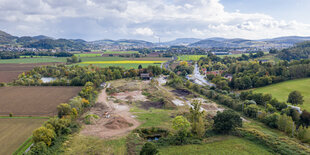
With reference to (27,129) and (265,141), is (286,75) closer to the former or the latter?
(265,141)

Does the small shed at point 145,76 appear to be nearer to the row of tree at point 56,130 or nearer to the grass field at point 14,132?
the row of tree at point 56,130

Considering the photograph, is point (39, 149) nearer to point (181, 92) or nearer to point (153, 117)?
point (153, 117)

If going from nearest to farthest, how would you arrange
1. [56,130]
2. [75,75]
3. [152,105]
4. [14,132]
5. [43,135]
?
[43,135] → [56,130] → [14,132] → [152,105] → [75,75]

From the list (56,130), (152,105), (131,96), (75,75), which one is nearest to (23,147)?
(56,130)

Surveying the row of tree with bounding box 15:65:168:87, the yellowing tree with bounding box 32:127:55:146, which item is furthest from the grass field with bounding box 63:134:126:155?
the row of tree with bounding box 15:65:168:87

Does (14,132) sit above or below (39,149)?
below

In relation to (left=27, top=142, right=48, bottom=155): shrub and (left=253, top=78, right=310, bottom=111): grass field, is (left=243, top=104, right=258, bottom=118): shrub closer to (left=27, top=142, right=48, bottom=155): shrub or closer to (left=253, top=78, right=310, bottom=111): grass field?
(left=253, top=78, right=310, bottom=111): grass field

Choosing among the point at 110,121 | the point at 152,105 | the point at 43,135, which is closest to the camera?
the point at 43,135
